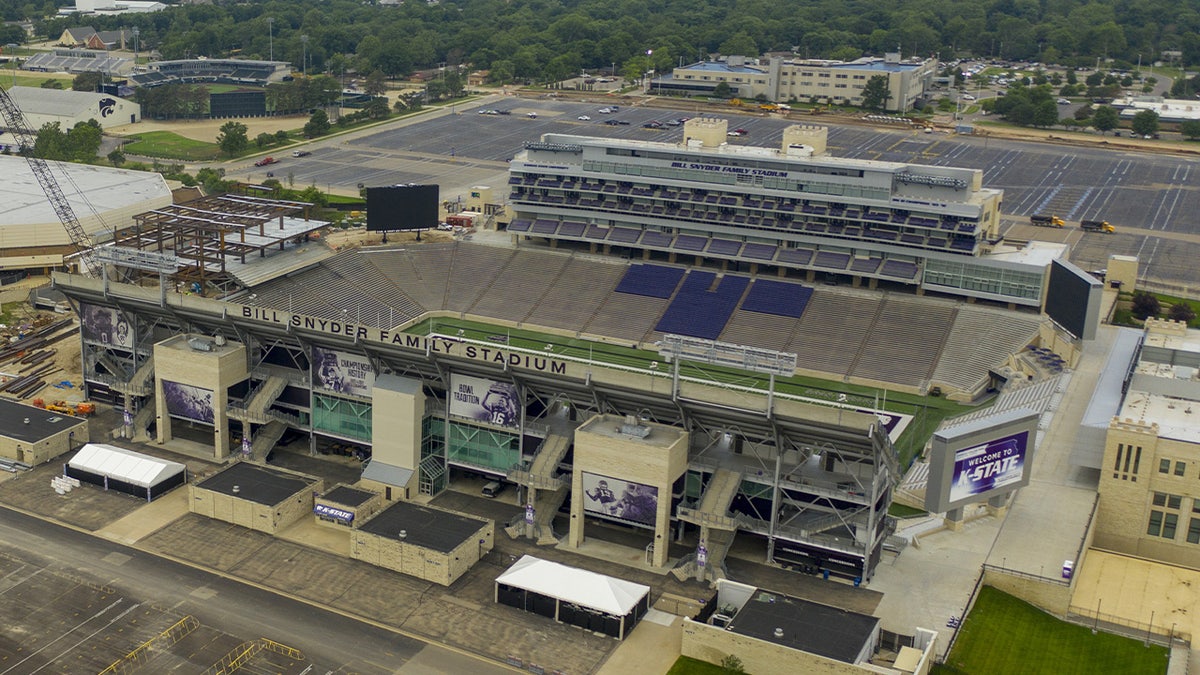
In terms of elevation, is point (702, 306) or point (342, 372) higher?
point (342, 372)

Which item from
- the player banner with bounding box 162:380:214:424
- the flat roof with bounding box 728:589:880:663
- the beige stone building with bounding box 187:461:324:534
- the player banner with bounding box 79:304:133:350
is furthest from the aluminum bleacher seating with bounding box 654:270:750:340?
the flat roof with bounding box 728:589:880:663

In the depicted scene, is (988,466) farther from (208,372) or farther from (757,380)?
(208,372)

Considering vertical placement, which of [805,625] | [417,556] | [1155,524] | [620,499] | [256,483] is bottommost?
[417,556]

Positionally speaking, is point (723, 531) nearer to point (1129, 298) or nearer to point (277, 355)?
point (277, 355)

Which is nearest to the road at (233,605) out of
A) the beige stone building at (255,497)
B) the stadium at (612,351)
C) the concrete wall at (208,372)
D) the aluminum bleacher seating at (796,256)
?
the beige stone building at (255,497)

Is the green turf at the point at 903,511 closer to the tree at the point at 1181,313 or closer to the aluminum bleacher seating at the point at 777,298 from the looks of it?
the aluminum bleacher seating at the point at 777,298

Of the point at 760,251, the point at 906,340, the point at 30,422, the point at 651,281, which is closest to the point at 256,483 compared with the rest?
the point at 30,422
